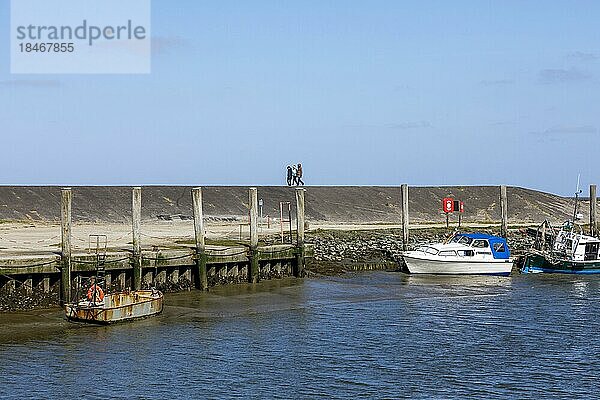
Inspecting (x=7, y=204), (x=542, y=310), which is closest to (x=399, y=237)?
(x=542, y=310)

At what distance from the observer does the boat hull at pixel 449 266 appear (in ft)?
146

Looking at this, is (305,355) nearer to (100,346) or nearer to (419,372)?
(419,372)

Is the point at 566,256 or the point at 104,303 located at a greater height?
the point at 566,256

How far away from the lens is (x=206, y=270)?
36.8 meters

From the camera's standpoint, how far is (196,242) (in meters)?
35.9

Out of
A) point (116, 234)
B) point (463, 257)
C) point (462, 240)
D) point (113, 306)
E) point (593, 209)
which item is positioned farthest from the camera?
point (593, 209)

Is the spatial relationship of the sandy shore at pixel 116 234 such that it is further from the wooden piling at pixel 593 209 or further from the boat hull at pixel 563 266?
the wooden piling at pixel 593 209

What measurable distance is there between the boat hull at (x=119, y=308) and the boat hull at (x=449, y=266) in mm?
16325

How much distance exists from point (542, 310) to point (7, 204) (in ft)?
145

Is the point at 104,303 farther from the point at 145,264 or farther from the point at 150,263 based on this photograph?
the point at 150,263

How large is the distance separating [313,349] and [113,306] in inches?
266

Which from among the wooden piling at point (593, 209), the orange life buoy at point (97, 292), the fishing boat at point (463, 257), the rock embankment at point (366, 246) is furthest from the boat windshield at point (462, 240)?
the orange life buoy at point (97, 292)

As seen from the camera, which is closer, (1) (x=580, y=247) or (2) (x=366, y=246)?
(1) (x=580, y=247)

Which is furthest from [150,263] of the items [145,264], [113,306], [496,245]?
[496,245]
